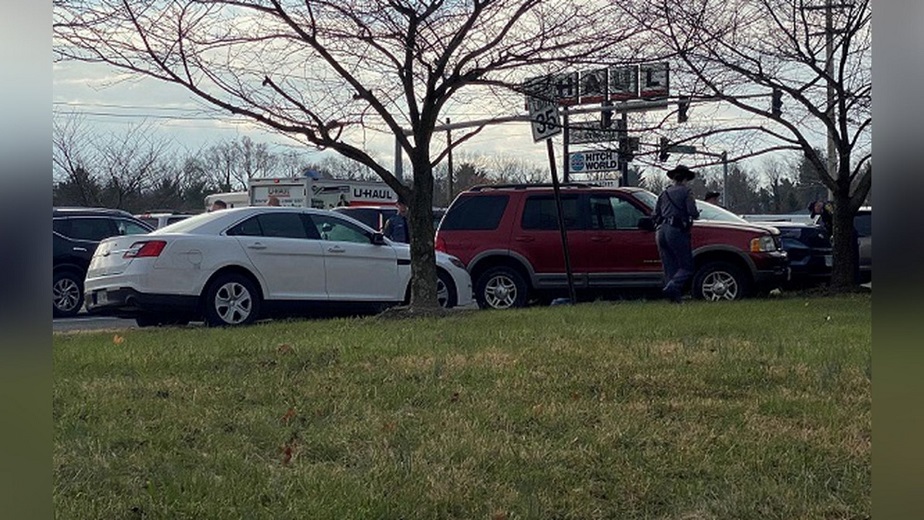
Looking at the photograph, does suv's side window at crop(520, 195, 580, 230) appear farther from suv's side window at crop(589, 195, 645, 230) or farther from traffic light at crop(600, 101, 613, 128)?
traffic light at crop(600, 101, 613, 128)

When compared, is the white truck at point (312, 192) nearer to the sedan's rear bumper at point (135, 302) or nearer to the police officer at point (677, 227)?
the police officer at point (677, 227)

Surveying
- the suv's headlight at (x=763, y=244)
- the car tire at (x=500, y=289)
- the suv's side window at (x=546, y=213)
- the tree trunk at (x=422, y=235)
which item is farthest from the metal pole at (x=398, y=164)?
Result: the suv's headlight at (x=763, y=244)

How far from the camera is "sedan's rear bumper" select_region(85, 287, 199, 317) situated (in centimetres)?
1072

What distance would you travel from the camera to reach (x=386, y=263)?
1264 centimetres

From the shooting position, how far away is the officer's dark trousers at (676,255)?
12.9 metres

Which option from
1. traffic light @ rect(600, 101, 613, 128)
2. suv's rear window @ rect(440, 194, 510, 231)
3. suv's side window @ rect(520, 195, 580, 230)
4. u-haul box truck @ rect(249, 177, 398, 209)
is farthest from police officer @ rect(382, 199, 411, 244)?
Result: u-haul box truck @ rect(249, 177, 398, 209)

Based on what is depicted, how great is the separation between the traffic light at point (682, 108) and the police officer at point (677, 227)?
787mm

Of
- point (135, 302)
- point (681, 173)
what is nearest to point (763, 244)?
point (681, 173)

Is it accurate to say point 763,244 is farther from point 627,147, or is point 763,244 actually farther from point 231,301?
point 231,301

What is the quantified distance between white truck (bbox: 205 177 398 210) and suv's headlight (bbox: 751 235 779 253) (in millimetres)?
12317

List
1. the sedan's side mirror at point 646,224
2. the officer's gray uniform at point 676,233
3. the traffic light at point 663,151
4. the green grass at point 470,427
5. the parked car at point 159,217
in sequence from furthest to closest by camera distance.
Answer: the parked car at point 159,217
the sedan's side mirror at point 646,224
the traffic light at point 663,151
the officer's gray uniform at point 676,233
the green grass at point 470,427

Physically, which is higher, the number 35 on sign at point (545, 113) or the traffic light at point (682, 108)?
the traffic light at point (682, 108)

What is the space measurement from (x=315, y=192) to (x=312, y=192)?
195 mm
